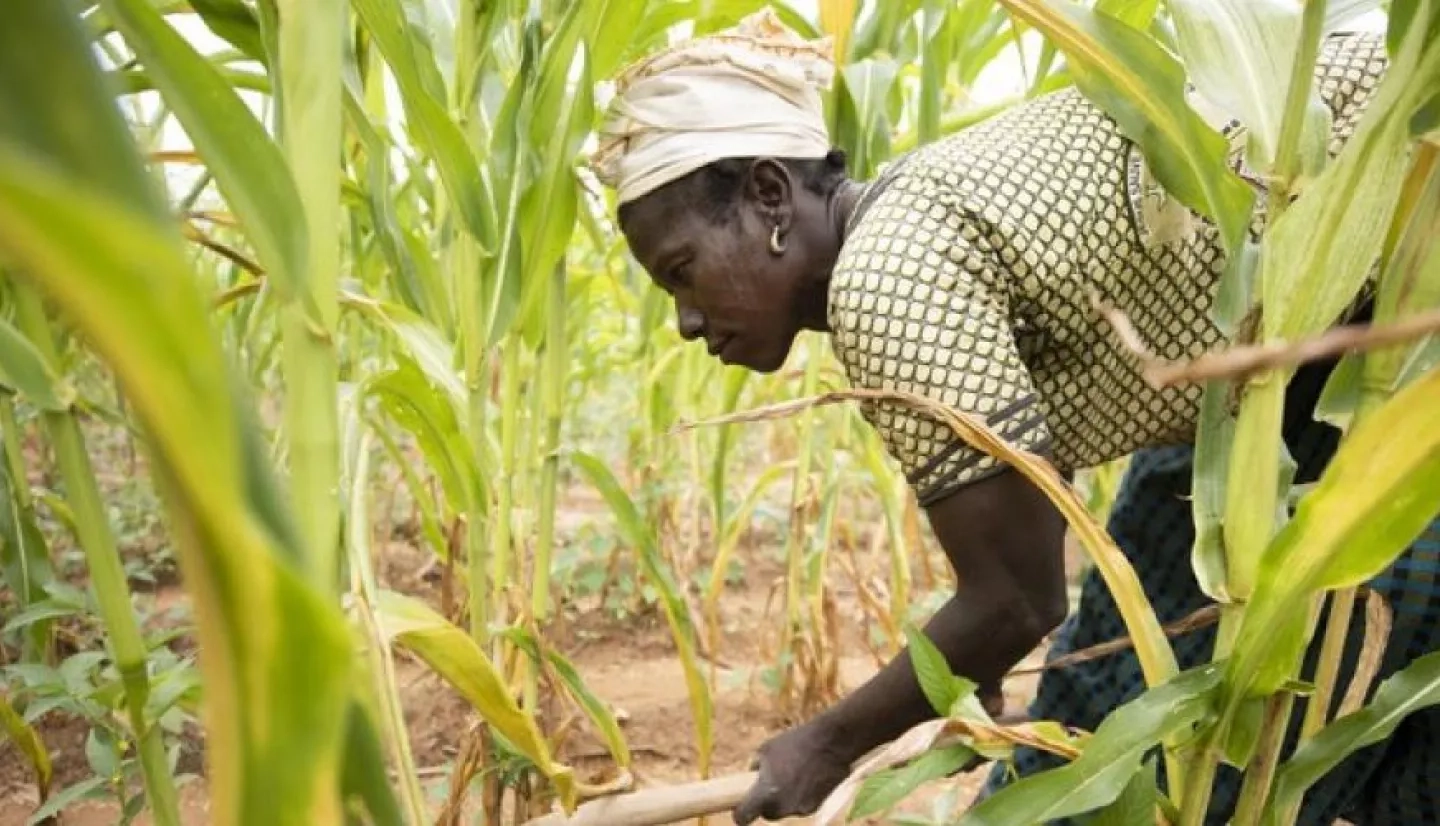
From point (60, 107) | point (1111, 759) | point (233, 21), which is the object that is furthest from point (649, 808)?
point (60, 107)

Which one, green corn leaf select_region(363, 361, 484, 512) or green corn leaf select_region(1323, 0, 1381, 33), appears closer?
green corn leaf select_region(1323, 0, 1381, 33)

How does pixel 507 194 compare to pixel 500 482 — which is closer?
pixel 507 194

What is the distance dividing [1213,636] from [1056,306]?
416 millimetres

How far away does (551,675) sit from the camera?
105 cm

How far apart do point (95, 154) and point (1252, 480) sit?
539 millimetres

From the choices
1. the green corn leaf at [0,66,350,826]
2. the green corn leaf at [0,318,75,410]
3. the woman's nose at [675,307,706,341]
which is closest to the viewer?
the green corn leaf at [0,66,350,826]

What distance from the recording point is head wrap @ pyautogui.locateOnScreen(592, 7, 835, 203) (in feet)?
2.97

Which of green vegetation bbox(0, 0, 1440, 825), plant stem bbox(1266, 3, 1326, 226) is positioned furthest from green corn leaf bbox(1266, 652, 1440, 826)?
plant stem bbox(1266, 3, 1326, 226)

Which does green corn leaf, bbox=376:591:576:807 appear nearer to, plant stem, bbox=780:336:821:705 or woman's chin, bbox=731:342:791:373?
woman's chin, bbox=731:342:791:373

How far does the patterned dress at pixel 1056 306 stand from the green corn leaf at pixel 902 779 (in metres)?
0.24

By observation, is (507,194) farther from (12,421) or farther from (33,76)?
(33,76)

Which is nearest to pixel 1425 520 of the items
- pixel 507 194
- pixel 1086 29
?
pixel 1086 29

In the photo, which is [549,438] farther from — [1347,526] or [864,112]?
[1347,526]

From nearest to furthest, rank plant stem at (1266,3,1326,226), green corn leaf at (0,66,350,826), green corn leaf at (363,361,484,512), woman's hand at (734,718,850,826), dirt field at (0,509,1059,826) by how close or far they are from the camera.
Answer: green corn leaf at (0,66,350,826) → plant stem at (1266,3,1326,226) → green corn leaf at (363,361,484,512) → woman's hand at (734,718,850,826) → dirt field at (0,509,1059,826)
